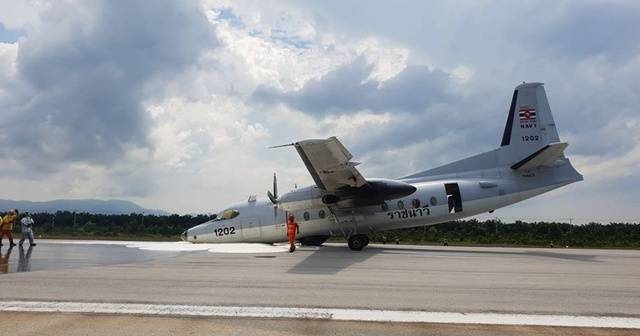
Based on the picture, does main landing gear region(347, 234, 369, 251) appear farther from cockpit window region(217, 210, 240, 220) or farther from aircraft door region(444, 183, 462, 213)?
cockpit window region(217, 210, 240, 220)

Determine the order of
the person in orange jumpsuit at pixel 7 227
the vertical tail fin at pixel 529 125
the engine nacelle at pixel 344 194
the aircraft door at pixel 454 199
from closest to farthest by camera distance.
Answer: the engine nacelle at pixel 344 194
the person in orange jumpsuit at pixel 7 227
the aircraft door at pixel 454 199
the vertical tail fin at pixel 529 125

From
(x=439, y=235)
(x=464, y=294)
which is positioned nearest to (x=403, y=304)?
(x=464, y=294)

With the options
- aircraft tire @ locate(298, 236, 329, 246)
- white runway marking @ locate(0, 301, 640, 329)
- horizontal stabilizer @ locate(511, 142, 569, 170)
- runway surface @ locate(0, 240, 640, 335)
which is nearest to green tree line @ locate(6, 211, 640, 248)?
aircraft tire @ locate(298, 236, 329, 246)

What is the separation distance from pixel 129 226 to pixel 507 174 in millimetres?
37010

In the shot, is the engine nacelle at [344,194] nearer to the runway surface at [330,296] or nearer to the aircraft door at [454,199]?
the aircraft door at [454,199]

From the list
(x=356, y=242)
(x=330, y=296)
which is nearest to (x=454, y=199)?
(x=356, y=242)

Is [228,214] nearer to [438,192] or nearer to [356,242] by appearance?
[356,242]

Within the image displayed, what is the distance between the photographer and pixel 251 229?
2242cm

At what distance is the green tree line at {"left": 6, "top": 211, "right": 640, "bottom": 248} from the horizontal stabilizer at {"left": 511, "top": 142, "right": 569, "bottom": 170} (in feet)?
44.3

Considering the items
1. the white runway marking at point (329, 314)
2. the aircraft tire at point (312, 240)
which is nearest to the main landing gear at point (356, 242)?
the aircraft tire at point (312, 240)

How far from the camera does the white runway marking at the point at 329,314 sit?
21.8ft

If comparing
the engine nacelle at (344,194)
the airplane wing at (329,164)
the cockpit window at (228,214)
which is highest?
the airplane wing at (329,164)

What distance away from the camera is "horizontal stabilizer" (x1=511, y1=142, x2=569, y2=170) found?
1877 cm

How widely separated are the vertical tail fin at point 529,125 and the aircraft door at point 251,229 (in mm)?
11528
